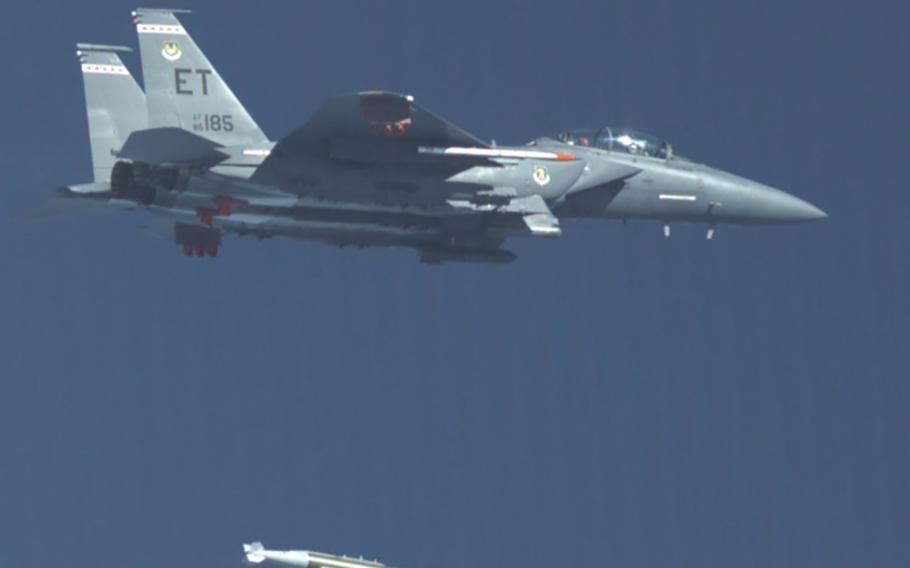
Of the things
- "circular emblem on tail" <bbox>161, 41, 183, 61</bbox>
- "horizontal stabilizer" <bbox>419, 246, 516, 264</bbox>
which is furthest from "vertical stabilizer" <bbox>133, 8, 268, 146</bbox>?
"horizontal stabilizer" <bbox>419, 246, 516, 264</bbox>

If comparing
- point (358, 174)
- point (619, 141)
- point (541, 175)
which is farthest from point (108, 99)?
point (619, 141)

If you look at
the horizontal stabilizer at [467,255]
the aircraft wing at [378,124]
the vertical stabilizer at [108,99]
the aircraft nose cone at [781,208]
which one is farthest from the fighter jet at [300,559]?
the aircraft nose cone at [781,208]

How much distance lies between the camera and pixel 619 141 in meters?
35.0

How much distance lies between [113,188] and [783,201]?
9766 mm

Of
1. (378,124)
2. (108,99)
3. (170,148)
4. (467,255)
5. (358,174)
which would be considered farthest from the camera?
(108,99)

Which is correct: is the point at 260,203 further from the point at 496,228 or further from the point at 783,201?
the point at 783,201

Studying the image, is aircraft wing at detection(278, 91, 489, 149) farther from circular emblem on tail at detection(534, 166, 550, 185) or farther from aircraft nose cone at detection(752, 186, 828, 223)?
aircraft nose cone at detection(752, 186, 828, 223)

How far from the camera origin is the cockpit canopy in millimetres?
Answer: 34750

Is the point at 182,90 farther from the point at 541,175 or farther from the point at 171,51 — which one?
the point at 541,175

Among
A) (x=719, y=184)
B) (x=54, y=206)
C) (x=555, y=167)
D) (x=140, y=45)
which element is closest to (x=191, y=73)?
(x=140, y=45)

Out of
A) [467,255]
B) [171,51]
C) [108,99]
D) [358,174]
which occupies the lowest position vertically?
[467,255]

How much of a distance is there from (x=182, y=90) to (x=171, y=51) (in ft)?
1.77

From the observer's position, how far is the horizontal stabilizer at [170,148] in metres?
30.9

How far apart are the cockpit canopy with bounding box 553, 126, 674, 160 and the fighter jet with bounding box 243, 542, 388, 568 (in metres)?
6.64
